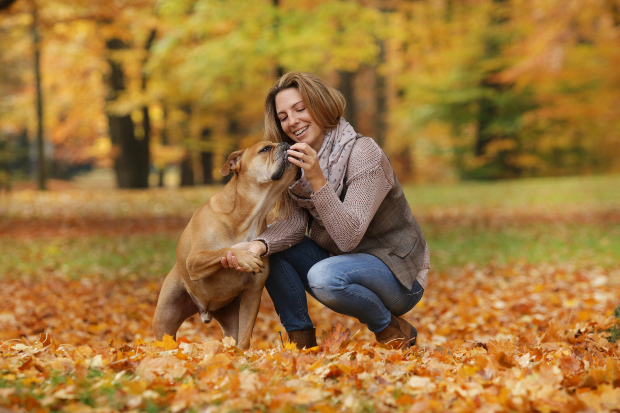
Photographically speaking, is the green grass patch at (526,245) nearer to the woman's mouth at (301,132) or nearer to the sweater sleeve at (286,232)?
the sweater sleeve at (286,232)

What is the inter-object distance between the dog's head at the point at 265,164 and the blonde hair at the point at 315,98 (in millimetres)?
229

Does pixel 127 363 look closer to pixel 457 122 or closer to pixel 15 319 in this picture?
pixel 15 319

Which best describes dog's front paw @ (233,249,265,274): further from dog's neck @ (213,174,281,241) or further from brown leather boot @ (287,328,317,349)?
brown leather boot @ (287,328,317,349)

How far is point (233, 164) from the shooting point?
3.96 m

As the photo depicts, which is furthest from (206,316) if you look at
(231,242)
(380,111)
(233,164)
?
(380,111)

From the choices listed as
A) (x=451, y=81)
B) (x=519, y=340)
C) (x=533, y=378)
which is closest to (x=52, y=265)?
(x=519, y=340)

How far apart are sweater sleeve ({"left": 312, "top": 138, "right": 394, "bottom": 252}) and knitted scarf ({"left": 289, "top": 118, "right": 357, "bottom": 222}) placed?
5 cm

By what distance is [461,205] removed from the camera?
14891 millimetres

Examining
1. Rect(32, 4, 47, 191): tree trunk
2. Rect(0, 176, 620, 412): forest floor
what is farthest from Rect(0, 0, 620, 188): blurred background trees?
Rect(0, 176, 620, 412): forest floor

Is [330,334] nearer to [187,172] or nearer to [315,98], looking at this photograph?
[315,98]

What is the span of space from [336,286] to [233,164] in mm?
1148

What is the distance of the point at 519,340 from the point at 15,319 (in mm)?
4273

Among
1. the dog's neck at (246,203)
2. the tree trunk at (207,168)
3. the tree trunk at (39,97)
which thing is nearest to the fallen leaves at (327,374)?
the dog's neck at (246,203)

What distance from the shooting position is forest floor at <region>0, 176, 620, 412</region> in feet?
7.86
